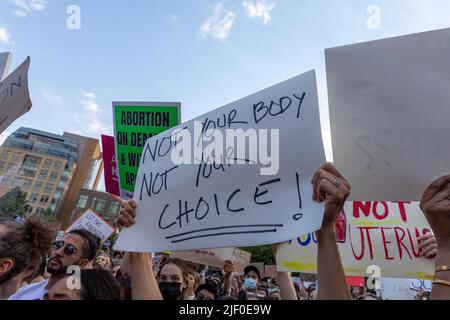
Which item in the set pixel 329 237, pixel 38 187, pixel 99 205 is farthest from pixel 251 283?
pixel 38 187

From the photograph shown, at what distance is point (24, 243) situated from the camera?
82.0 inches

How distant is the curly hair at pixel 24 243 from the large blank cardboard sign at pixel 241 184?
96 cm

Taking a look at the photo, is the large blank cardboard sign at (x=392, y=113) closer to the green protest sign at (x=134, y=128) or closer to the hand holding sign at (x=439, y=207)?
the hand holding sign at (x=439, y=207)

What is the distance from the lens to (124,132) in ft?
7.98

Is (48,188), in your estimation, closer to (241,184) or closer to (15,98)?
(15,98)

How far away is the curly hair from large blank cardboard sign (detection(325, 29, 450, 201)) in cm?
194

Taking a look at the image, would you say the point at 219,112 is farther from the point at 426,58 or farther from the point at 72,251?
the point at 72,251

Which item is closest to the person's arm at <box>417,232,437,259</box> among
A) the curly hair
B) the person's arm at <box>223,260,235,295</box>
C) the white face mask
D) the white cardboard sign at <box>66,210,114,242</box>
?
the curly hair

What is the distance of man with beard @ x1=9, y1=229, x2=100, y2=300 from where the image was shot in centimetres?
184

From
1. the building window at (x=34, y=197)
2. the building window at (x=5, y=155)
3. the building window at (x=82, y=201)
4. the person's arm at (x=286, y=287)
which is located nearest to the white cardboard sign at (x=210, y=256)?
the person's arm at (x=286, y=287)

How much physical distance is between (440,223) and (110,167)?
7.59 feet

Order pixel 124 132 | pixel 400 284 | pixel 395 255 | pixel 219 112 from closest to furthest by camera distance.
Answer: pixel 219 112, pixel 395 255, pixel 124 132, pixel 400 284
